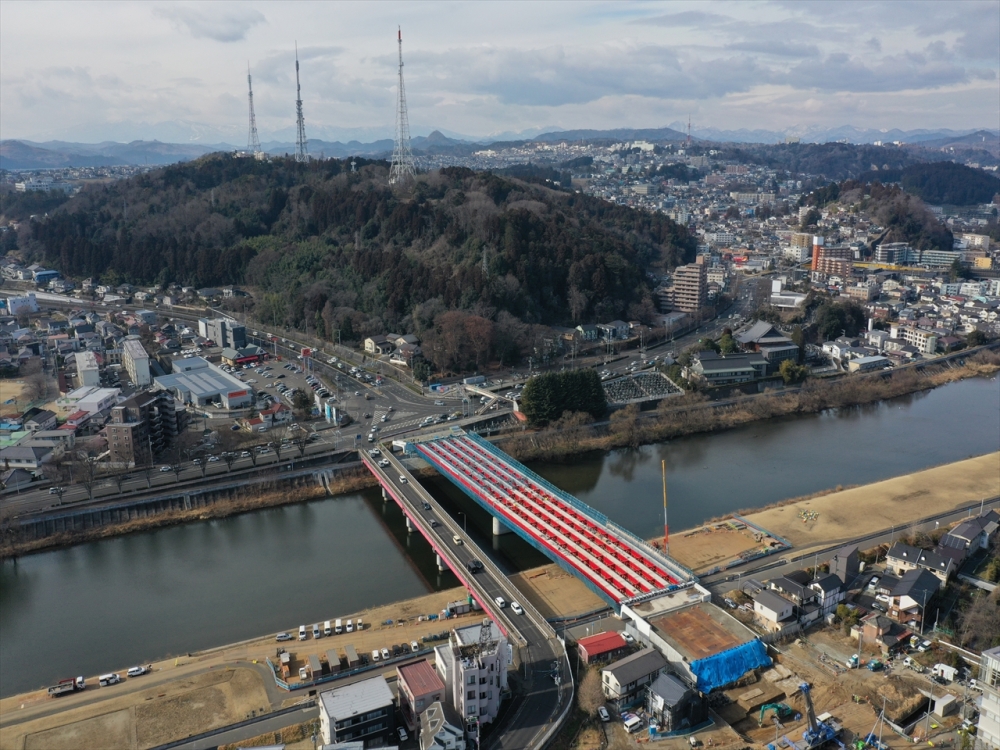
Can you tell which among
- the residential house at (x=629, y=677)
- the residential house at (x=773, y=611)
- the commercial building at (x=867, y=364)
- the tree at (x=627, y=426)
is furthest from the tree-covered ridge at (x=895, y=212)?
the residential house at (x=629, y=677)

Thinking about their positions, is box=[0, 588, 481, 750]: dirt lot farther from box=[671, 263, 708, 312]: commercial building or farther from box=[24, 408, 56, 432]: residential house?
box=[671, 263, 708, 312]: commercial building

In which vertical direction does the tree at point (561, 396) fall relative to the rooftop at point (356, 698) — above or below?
above

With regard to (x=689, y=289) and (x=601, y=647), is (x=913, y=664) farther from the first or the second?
(x=689, y=289)

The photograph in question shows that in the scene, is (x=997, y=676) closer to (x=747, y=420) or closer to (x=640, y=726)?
(x=640, y=726)

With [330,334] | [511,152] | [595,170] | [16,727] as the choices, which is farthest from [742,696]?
[511,152]

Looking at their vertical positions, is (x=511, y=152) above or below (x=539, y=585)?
above

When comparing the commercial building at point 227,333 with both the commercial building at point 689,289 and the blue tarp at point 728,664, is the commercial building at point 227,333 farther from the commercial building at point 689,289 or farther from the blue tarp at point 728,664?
the blue tarp at point 728,664
